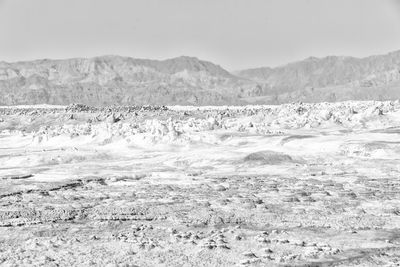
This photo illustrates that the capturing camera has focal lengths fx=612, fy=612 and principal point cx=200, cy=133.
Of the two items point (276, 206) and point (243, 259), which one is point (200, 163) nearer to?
point (276, 206)

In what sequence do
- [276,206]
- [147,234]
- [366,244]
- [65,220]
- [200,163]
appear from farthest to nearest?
[200,163] < [276,206] < [65,220] < [147,234] < [366,244]

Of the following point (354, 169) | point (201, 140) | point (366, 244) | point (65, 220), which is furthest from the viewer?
point (201, 140)

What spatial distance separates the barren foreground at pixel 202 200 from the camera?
14.4 metres

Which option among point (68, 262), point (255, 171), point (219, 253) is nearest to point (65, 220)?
point (68, 262)

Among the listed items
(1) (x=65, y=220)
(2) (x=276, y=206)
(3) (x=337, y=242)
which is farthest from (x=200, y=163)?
(3) (x=337, y=242)

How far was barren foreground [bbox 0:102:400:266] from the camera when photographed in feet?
47.2

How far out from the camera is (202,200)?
21.1m

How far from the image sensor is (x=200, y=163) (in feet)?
105

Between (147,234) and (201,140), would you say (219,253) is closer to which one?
(147,234)

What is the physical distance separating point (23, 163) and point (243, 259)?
22687 mm

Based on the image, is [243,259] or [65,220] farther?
[65,220]

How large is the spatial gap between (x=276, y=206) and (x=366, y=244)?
5.24 meters

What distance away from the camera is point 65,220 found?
1797 centimetres

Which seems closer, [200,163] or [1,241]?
[1,241]
